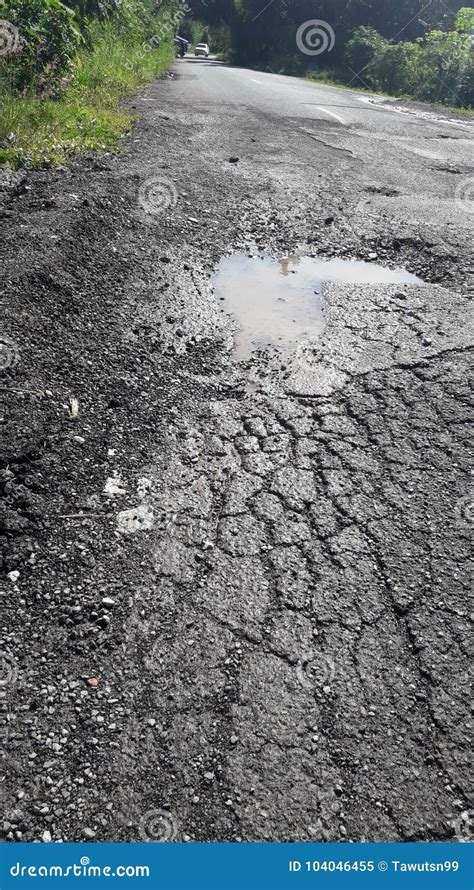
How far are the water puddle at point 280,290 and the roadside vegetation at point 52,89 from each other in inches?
95.9

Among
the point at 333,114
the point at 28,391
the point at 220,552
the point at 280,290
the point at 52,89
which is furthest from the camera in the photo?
the point at 333,114

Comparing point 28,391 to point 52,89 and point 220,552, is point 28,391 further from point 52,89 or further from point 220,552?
point 52,89

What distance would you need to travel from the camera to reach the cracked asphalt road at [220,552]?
138 cm

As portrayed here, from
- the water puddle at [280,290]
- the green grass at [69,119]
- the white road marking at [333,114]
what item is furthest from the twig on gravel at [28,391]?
the white road marking at [333,114]

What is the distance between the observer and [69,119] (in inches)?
252

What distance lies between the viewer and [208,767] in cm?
140

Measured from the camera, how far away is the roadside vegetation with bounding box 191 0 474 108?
17.5 meters

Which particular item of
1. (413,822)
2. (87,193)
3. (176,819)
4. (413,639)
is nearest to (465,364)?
(413,639)

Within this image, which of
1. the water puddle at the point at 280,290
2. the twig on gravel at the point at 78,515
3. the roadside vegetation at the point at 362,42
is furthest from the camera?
the roadside vegetation at the point at 362,42

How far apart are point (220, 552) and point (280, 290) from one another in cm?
230

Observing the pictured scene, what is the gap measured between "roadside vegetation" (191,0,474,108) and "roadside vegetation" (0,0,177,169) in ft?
37.2

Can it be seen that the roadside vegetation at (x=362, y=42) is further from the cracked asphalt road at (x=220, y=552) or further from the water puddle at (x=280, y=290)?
the cracked asphalt road at (x=220, y=552)

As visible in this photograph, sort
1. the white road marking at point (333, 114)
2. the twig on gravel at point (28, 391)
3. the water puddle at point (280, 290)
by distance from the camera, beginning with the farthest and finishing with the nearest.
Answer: the white road marking at point (333, 114), the water puddle at point (280, 290), the twig on gravel at point (28, 391)

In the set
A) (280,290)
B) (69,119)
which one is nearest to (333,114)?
(69,119)
